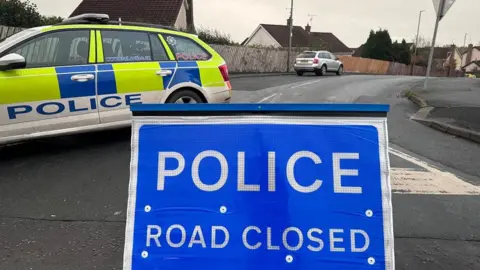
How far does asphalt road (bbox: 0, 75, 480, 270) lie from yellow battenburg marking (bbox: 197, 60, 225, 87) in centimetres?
149

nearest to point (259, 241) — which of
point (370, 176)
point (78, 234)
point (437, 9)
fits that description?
point (370, 176)

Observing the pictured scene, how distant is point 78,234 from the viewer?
3.21m

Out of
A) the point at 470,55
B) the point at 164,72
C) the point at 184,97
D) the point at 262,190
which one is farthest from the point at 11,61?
the point at 470,55

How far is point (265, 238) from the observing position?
2062 mm

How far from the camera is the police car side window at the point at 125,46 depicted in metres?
5.28

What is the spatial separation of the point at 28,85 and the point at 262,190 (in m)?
3.71

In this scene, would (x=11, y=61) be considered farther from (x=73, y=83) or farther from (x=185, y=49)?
(x=185, y=49)

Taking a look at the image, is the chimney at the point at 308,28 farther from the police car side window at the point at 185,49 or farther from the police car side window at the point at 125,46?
the police car side window at the point at 125,46

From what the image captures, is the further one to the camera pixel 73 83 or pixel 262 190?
pixel 73 83

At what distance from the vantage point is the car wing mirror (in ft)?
14.6

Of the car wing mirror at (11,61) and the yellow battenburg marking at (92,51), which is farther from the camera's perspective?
the yellow battenburg marking at (92,51)

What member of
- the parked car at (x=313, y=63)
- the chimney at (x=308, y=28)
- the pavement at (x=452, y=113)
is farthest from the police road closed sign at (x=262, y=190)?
the chimney at (x=308, y=28)

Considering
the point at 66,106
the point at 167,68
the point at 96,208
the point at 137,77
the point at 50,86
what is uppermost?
the point at 167,68

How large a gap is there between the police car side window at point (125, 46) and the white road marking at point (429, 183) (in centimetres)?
366
